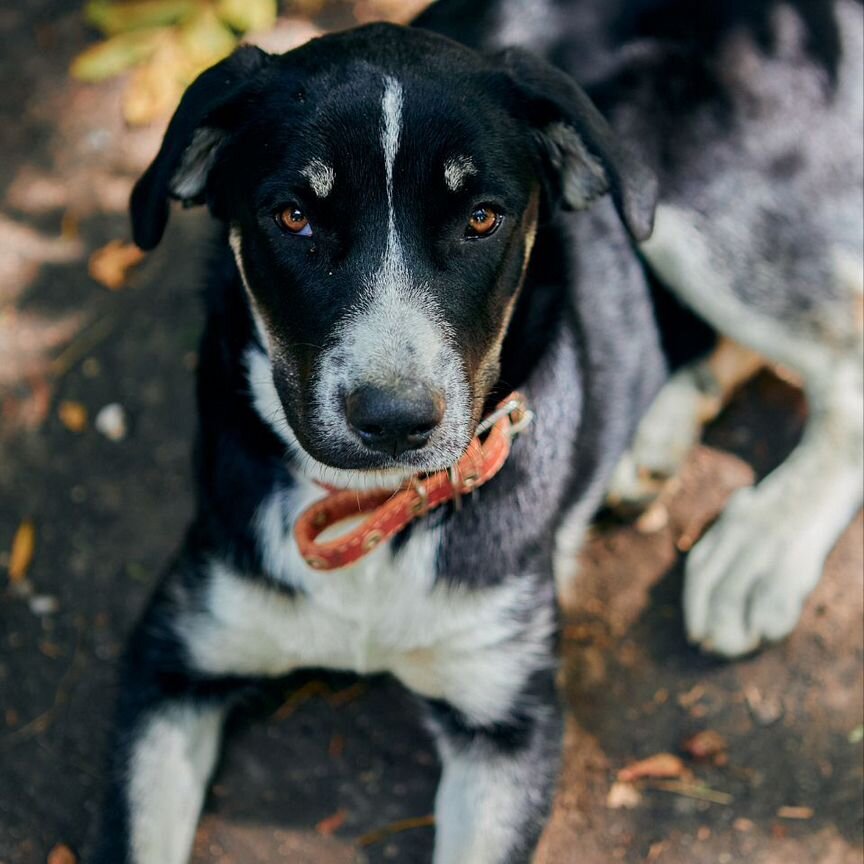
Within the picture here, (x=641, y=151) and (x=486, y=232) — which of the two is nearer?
(x=486, y=232)

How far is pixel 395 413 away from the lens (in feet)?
7.82

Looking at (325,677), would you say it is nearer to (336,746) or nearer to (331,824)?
(336,746)

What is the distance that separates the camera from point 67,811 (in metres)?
3.35

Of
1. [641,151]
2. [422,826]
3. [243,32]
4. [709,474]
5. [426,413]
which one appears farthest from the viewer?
[243,32]

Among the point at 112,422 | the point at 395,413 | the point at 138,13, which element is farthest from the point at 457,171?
the point at 138,13

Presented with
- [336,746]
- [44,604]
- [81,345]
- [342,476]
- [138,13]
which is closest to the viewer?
[342,476]

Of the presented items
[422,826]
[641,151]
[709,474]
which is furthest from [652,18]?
[422,826]

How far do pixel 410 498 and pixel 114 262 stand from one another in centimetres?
206

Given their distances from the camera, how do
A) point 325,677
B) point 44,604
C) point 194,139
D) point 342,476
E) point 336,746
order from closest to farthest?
point 194,139, point 342,476, point 336,746, point 325,677, point 44,604

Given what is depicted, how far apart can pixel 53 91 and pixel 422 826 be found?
10.8 feet

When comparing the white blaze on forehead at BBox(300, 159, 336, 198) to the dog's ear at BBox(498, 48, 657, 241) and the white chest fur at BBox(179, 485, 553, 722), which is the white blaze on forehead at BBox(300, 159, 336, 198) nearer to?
the dog's ear at BBox(498, 48, 657, 241)

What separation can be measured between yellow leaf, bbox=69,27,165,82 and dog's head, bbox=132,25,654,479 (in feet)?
7.31

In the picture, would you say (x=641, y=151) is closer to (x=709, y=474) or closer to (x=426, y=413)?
(x=709, y=474)

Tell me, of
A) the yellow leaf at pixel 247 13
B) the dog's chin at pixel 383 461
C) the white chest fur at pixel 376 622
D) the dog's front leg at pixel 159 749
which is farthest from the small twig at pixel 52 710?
the yellow leaf at pixel 247 13
